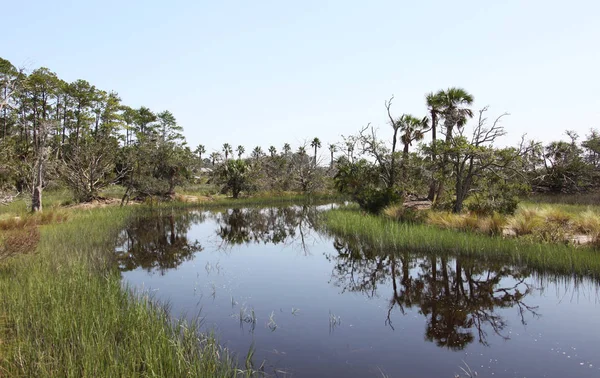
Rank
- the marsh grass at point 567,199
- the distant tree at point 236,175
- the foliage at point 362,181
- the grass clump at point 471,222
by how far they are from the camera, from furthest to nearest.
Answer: the distant tree at point 236,175 < the marsh grass at point 567,199 < the foliage at point 362,181 < the grass clump at point 471,222

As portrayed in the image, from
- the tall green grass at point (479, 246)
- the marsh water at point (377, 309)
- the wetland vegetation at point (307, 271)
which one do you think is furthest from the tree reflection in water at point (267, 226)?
the tall green grass at point (479, 246)

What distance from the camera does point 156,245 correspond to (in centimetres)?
1850

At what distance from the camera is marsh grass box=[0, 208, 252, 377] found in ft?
17.4

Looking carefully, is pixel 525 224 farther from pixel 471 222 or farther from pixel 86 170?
pixel 86 170

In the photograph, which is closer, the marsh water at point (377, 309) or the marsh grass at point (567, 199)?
the marsh water at point (377, 309)

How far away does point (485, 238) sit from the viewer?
15062 millimetres

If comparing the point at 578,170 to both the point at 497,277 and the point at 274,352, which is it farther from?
the point at 274,352

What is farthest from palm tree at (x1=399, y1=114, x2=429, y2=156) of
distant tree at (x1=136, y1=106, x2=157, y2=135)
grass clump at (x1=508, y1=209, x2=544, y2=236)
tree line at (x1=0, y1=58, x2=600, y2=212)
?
distant tree at (x1=136, y1=106, x2=157, y2=135)

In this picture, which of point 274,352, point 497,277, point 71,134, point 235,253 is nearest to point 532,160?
point 497,277

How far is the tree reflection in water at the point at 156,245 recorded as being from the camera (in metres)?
14.9

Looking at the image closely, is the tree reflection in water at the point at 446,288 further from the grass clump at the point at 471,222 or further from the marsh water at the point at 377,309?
the grass clump at the point at 471,222

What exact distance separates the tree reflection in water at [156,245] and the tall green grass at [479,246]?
8368mm

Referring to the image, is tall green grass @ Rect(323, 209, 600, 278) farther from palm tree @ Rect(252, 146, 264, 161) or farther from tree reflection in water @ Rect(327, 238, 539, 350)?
palm tree @ Rect(252, 146, 264, 161)

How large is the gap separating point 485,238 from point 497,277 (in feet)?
10.9
